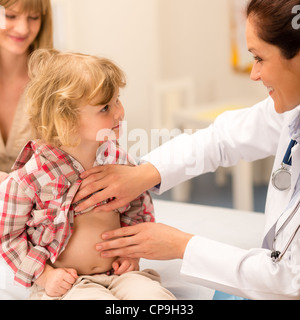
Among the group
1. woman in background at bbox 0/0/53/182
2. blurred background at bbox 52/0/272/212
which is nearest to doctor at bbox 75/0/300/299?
woman in background at bbox 0/0/53/182

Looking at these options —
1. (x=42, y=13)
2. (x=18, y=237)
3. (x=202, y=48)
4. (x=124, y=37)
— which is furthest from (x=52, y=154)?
(x=202, y=48)

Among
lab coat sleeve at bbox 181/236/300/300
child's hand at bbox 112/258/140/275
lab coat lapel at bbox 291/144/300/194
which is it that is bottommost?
child's hand at bbox 112/258/140/275

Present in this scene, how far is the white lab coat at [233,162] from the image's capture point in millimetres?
1293

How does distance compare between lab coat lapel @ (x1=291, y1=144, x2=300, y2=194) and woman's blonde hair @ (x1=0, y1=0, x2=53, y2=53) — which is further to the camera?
woman's blonde hair @ (x1=0, y1=0, x2=53, y2=53)

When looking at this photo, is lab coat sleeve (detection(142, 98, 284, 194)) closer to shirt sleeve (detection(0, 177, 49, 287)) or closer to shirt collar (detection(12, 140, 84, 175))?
shirt collar (detection(12, 140, 84, 175))

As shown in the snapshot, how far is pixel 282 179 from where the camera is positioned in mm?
1405

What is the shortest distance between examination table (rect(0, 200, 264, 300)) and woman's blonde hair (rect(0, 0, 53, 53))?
2.47 ft

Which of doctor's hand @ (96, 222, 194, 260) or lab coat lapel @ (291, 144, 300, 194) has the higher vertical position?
lab coat lapel @ (291, 144, 300, 194)

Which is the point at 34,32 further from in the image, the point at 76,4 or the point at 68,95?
the point at 76,4

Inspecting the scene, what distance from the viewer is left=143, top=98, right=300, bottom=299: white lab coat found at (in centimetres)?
129

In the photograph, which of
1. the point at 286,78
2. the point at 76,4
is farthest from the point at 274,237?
the point at 76,4

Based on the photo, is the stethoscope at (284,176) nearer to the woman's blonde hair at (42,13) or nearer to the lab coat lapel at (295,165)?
the lab coat lapel at (295,165)

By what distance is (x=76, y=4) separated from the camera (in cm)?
411
